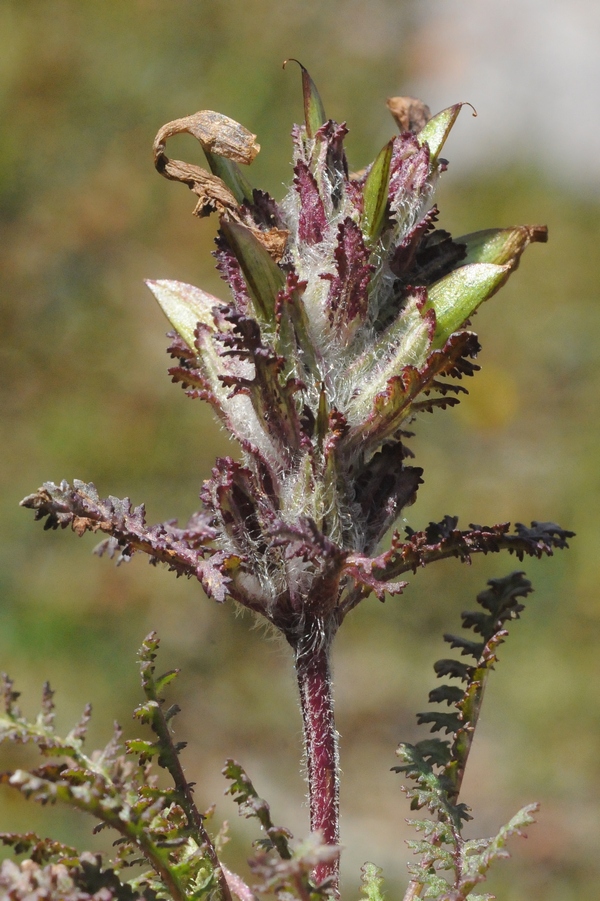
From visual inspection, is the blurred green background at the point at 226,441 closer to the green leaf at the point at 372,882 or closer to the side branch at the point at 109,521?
the green leaf at the point at 372,882

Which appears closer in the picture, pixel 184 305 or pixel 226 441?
pixel 184 305

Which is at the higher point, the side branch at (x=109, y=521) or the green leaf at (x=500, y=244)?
the green leaf at (x=500, y=244)

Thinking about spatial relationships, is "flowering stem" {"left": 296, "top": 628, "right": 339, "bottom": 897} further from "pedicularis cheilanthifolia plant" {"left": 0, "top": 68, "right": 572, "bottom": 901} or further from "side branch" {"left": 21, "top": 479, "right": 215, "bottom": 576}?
"side branch" {"left": 21, "top": 479, "right": 215, "bottom": 576}

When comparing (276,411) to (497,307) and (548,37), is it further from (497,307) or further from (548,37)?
(548,37)

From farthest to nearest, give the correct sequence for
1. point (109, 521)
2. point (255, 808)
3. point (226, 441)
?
1. point (226, 441)
2. point (109, 521)
3. point (255, 808)

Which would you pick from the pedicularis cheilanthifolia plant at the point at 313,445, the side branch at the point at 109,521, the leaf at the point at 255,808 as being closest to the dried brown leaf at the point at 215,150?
the pedicularis cheilanthifolia plant at the point at 313,445

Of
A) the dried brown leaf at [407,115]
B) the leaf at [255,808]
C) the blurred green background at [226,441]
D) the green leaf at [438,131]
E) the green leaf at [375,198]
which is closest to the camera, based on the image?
the leaf at [255,808]

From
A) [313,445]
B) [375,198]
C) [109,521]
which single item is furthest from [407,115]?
[109,521]

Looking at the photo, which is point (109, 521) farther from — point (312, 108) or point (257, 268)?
point (312, 108)
